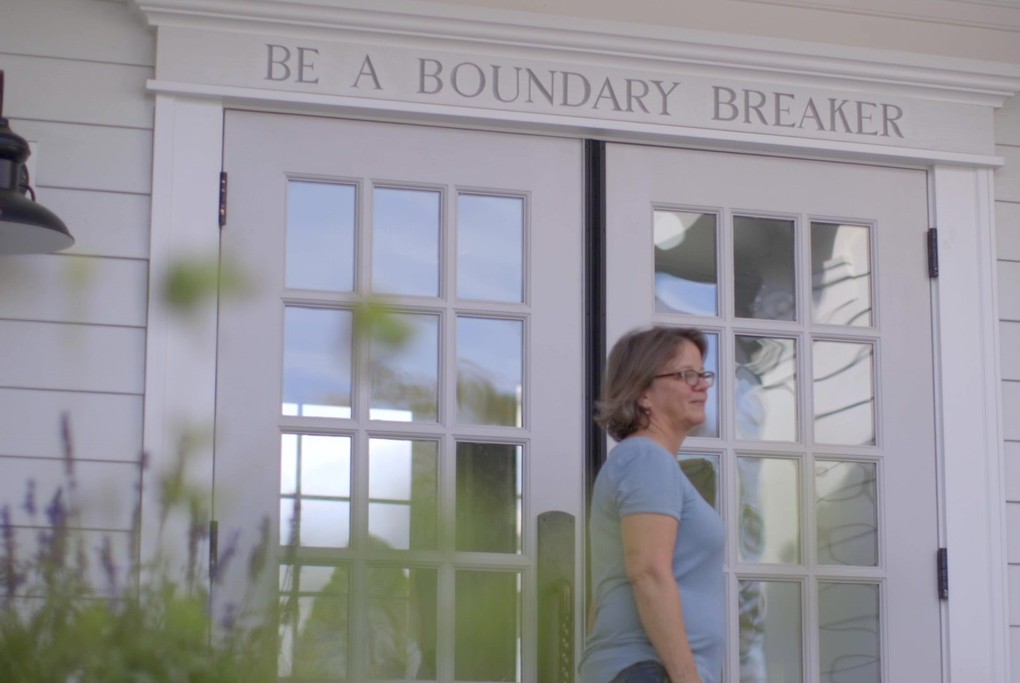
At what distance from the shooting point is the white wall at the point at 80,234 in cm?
358

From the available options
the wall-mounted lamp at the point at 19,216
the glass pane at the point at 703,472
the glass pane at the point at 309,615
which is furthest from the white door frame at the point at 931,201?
the glass pane at the point at 309,615

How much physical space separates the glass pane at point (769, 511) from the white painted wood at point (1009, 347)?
0.73 meters

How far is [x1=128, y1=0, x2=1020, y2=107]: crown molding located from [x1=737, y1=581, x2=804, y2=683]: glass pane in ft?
4.78

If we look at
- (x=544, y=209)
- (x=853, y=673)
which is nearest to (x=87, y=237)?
(x=544, y=209)

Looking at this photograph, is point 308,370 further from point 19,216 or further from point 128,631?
point 128,631

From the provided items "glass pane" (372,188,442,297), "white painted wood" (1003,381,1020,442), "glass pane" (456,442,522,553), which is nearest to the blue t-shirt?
"glass pane" (456,442,522,553)

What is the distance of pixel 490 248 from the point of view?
3967 millimetres

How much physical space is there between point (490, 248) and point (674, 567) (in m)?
1.48

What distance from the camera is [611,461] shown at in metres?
2.78

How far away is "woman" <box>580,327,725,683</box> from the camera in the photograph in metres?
2.62

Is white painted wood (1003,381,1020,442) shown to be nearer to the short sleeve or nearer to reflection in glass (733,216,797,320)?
reflection in glass (733,216,797,320)

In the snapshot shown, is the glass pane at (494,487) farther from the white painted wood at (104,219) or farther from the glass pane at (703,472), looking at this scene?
the white painted wood at (104,219)

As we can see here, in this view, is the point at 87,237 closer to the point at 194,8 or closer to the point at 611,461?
the point at 194,8

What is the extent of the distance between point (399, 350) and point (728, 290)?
10.8ft
